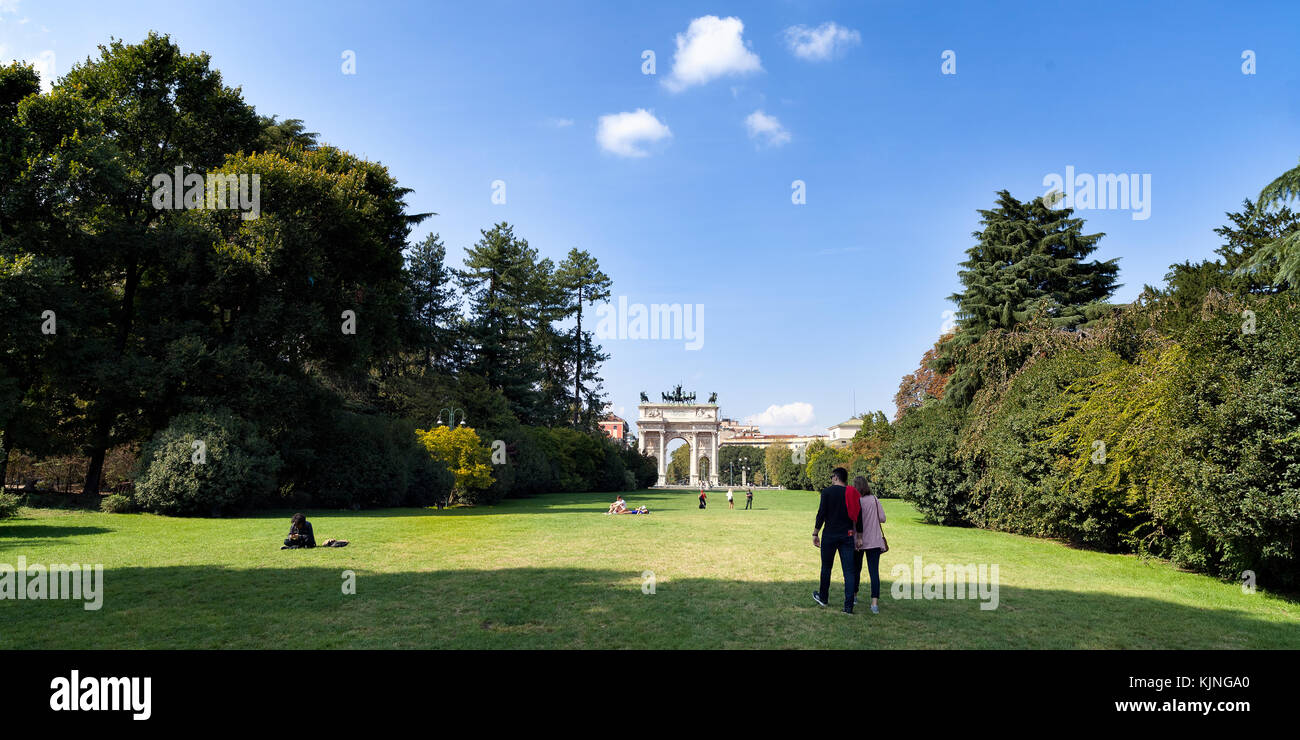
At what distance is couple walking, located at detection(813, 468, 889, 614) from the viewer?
830cm

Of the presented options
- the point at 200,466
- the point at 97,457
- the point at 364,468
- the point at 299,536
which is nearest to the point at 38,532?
the point at 200,466

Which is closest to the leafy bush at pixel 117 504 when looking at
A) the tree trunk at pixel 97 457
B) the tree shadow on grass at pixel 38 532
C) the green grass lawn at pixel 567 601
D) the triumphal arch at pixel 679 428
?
the tree trunk at pixel 97 457

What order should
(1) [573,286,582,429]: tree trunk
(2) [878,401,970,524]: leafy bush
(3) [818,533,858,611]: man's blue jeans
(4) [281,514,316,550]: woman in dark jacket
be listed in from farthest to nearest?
(1) [573,286,582,429]: tree trunk < (2) [878,401,970,524]: leafy bush < (4) [281,514,316,550]: woman in dark jacket < (3) [818,533,858,611]: man's blue jeans

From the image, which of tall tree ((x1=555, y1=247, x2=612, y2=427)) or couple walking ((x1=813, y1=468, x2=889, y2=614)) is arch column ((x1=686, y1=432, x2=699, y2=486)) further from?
couple walking ((x1=813, y1=468, x2=889, y2=614))

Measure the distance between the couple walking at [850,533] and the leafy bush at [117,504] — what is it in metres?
22.4

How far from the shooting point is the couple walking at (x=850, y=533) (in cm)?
830

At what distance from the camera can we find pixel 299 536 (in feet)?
45.2

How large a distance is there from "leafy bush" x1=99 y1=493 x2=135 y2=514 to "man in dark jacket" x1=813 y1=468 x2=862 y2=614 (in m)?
22.4

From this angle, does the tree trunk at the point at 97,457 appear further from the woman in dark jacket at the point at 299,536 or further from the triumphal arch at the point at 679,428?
the triumphal arch at the point at 679,428

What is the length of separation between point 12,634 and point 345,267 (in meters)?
21.7

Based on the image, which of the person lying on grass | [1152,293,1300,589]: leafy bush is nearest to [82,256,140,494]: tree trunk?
the person lying on grass

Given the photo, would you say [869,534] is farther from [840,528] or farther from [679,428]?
[679,428]

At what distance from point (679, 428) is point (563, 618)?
8628 centimetres

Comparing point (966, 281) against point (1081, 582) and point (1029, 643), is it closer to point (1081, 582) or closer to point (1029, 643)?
point (1081, 582)
